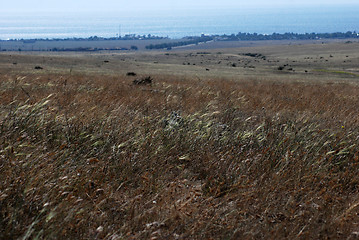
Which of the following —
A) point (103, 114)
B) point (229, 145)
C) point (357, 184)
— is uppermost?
point (103, 114)

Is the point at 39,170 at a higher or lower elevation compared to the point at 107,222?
higher

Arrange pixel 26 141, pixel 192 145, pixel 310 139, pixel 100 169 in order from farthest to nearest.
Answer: pixel 310 139, pixel 192 145, pixel 26 141, pixel 100 169

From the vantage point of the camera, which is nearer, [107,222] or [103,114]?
[107,222]

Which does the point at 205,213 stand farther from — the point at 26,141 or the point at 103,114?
the point at 103,114

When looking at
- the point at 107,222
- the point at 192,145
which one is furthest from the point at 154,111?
the point at 107,222

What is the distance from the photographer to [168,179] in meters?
4.24

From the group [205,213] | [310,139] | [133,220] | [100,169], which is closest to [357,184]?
[310,139]

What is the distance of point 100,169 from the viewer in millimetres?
4008

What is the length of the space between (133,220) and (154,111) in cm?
435

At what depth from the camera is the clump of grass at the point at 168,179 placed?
9.98 ft

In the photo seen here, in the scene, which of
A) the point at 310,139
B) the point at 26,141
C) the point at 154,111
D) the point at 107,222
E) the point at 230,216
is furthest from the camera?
the point at 154,111

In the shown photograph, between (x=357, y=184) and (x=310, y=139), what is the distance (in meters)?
1.42

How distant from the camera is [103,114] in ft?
19.9

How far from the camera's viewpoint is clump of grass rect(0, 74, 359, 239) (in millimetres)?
3043
